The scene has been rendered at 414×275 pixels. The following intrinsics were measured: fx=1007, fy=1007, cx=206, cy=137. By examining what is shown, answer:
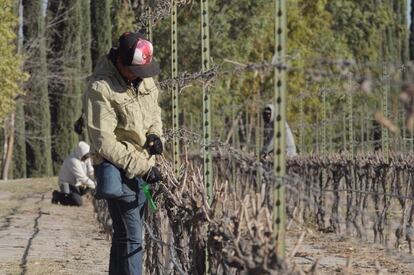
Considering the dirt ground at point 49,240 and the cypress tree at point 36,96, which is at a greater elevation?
the cypress tree at point 36,96

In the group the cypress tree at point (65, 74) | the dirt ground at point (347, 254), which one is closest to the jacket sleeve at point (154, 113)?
the dirt ground at point (347, 254)

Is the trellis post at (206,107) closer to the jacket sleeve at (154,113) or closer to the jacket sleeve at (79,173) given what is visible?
the jacket sleeve at (154,113)

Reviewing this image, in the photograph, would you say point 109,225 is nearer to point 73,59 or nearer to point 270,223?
point 270,223

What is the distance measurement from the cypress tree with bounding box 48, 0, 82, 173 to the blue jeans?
24.1 metres

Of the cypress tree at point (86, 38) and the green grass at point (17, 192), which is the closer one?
the green grass at point (17, 192)

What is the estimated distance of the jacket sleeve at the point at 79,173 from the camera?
47.1ft

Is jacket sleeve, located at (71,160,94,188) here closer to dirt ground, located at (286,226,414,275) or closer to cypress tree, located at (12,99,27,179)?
dirt ground, located at (286,226,414,275)

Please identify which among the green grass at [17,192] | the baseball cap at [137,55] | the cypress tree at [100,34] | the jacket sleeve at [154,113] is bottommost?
the green grass at [17,192]

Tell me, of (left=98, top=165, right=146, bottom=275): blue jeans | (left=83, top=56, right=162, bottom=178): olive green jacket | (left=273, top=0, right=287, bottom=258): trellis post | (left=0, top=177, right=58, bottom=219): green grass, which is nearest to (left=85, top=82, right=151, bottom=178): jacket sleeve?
(left=83, top=56, right=162, bottom=178): olive green jacket

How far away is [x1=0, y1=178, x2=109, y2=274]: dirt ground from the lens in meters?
8.32

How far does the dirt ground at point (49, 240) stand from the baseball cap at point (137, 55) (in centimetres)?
272

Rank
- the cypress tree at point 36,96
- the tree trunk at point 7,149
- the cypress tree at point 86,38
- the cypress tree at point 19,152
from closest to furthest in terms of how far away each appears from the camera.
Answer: the cypress tree at point 86,38 → the cypress tree at point 36,96 → the tree trunk at point 7,149 → the cypress tree at point 19,152

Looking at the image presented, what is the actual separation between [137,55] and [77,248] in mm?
4410

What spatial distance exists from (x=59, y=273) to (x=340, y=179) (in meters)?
4.98
